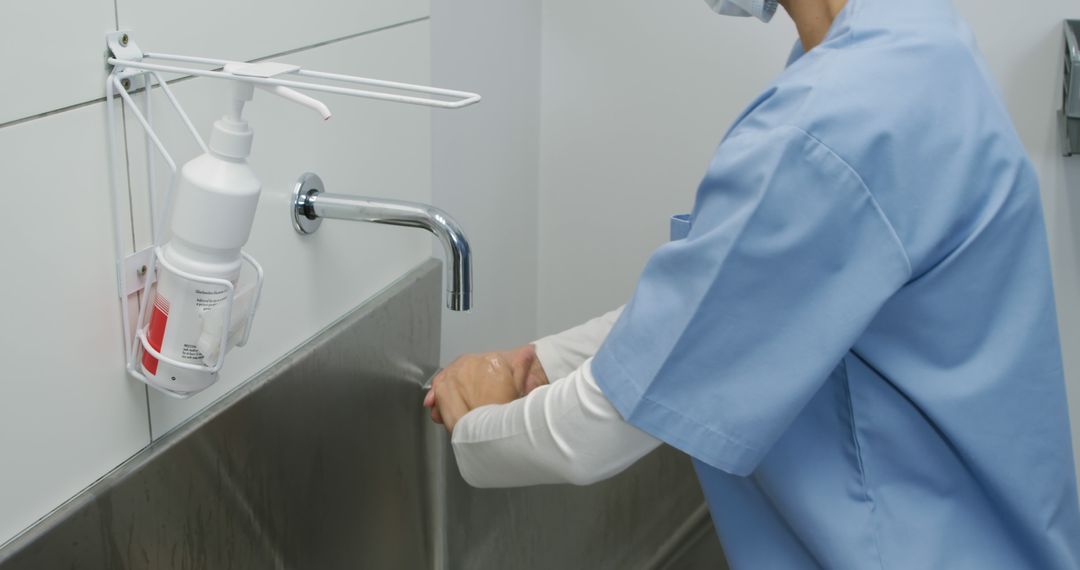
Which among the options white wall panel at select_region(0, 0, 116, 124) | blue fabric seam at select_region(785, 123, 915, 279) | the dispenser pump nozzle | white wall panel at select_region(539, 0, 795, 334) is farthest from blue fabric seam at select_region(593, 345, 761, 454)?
white wall panel at select_region(539, 0, 795, 334)

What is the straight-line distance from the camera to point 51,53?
66 centimetres

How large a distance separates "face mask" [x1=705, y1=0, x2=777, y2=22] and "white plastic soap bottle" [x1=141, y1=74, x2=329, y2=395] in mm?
412

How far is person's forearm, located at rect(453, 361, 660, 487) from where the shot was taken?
32.5 inches

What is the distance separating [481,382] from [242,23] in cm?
39

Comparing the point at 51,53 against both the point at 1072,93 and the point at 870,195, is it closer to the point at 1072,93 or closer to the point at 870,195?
the point at 870,195

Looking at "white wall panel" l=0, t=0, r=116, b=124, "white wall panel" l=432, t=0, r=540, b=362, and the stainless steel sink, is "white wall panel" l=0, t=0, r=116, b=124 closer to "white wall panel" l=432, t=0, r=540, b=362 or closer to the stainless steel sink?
the stainless steel sink

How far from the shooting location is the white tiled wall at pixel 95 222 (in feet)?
2.19

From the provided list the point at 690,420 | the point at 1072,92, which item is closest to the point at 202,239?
the point at 690,420

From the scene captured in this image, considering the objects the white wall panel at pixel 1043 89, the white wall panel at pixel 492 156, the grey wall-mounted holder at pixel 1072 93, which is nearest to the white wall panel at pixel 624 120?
the white wall panel at pixel 492 156

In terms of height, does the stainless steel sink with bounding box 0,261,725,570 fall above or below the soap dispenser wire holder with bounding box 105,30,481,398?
below

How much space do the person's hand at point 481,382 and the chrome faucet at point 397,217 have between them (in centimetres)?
15

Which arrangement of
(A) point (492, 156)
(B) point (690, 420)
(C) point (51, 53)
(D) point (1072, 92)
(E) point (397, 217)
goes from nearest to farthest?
1. (C) point (51, 53)
2. (B) point (690, 420)
3. (E) point (397, 217)
4. (D) point (1072, 92)
5. (A) point (492, 156)

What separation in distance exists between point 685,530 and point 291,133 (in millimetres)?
695

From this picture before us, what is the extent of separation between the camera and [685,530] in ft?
4.37
